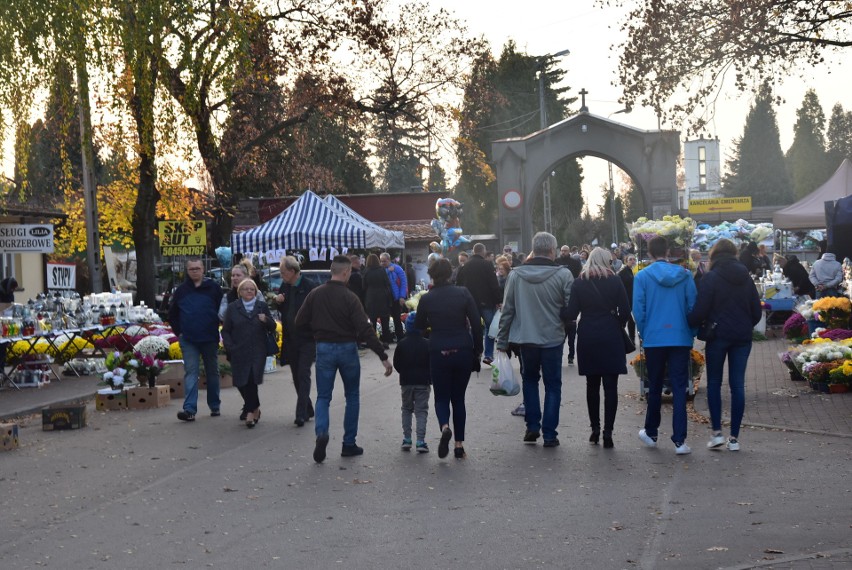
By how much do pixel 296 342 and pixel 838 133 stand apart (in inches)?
5307

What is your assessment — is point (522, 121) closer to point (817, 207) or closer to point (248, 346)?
point (817, 207)

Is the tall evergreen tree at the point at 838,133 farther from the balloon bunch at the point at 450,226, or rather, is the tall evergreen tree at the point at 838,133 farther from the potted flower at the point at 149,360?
the potted flower at the point at 149,360

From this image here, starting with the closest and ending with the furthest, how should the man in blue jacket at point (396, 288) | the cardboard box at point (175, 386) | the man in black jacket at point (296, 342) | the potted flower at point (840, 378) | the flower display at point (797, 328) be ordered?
the man in black jacket at point (296, 342) → the potted flower at point (840, 378) → the cardboard box at point (175, 386) → the flower display at point (797, 328) → the man in blue jacket at point (396, 288)

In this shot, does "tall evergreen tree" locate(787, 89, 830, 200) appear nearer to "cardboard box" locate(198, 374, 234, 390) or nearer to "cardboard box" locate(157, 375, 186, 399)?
"cardboard box" locate(198, 374, 234, 390)

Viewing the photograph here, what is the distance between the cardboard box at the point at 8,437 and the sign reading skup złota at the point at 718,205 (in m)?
90.1

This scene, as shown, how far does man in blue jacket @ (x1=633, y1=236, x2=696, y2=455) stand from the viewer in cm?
1138

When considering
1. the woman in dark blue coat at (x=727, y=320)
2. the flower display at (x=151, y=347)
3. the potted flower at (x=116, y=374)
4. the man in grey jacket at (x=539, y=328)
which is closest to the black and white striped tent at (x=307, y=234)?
the flower display at (x=151, y=347)

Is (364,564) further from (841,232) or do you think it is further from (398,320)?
(398,320)

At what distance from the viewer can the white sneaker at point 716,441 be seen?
11.2 meters

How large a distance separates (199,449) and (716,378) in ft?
16.5

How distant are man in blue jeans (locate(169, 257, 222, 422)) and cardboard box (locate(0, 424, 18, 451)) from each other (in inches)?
85.7

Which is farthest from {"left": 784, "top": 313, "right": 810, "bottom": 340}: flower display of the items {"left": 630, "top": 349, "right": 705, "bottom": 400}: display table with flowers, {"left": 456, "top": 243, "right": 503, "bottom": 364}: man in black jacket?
{"left": 630, "top": 349, "right": 705, "bottom": 400}: display table with flowers

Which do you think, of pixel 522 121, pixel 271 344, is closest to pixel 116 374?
pixel 271 344

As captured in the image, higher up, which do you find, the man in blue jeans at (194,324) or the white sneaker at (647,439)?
the man in blue jeans at (194,324)
